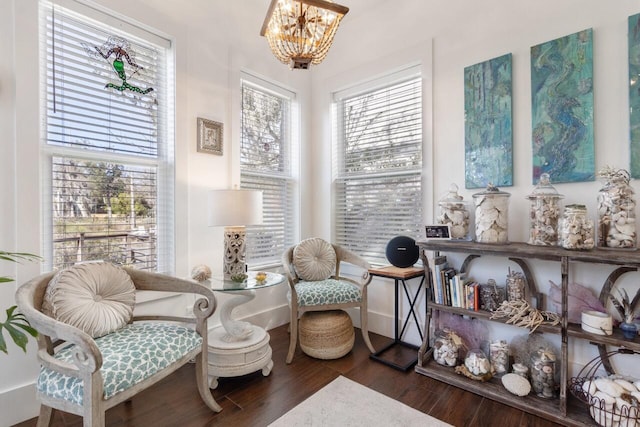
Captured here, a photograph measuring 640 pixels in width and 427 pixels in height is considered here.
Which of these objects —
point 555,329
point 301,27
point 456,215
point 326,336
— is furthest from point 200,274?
point 555,329

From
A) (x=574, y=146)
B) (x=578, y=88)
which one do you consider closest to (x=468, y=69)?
(x=578, y=88)

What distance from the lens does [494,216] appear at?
6.68 ft

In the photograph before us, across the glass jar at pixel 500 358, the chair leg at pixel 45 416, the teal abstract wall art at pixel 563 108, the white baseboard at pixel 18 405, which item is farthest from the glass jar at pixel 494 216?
the white baseboard at pixel 18 405

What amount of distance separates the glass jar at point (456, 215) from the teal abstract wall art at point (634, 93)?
0.92 metres

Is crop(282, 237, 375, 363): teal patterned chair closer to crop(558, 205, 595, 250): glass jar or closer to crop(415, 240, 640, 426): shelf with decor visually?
crop(415, 240, 640, 426): shelf with decor

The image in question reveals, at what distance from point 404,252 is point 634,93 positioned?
171cm

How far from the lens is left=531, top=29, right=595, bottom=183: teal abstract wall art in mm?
1895

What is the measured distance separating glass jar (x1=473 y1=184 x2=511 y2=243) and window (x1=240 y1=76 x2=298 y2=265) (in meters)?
1.92

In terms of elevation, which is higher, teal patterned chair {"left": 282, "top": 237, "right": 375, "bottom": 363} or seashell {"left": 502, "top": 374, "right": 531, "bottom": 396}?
teal patterned chair {"left": 282, "top": 237, "right": 375, "bottom": 363}

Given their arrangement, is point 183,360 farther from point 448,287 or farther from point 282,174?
point 282,174

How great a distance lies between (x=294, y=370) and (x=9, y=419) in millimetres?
1651

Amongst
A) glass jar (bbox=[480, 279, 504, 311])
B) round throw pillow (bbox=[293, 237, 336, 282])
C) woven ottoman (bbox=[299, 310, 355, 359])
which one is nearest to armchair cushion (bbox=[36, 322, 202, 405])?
woven ottoman (bbox=[299, 310, 355, 359])

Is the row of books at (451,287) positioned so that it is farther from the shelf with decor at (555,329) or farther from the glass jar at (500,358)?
the glass jar at (500,358)

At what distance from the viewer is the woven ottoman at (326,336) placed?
7.87 ft
